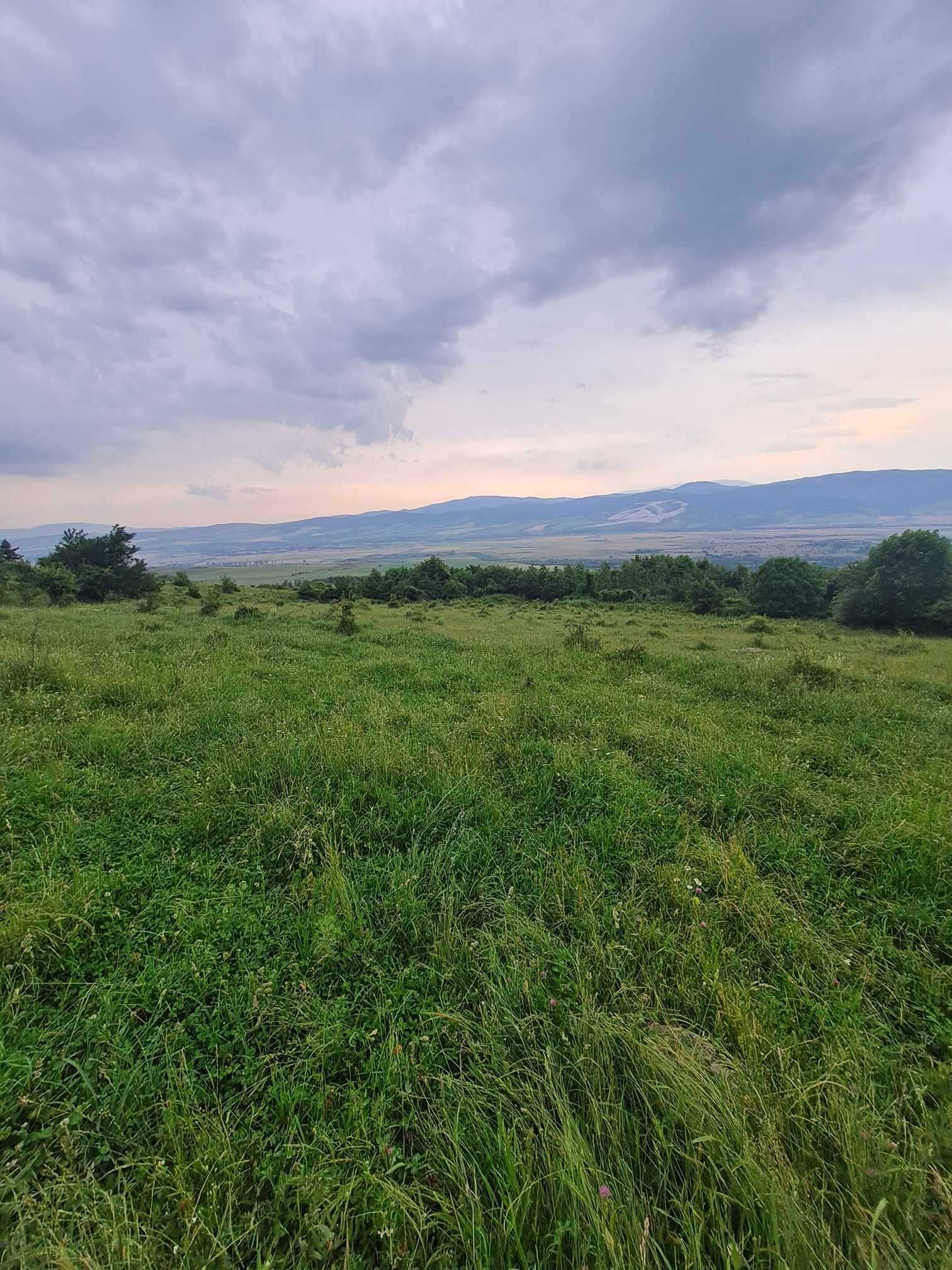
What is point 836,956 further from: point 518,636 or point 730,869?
point 518,636

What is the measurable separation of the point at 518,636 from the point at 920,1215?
1643 centimetres

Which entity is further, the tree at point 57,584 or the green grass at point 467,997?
the tree at point 57,584

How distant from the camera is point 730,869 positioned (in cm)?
413

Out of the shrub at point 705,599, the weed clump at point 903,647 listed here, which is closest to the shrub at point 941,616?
the weed clump at point 903,647

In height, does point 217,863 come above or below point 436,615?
above

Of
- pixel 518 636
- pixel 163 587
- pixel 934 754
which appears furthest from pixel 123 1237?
pixel 163 587

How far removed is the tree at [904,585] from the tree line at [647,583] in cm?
6

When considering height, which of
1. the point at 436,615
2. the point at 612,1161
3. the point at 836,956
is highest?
the point at 612,1161

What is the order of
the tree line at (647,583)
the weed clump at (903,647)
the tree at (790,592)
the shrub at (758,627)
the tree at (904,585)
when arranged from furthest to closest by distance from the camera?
the tree at (790,592) → the tree line at (647,583) → the tree at (904,585) → the shrub at (758,627) → the weed clump at (903,647)

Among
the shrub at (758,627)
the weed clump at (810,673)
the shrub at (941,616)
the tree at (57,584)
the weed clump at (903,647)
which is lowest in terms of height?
the shrub at (941,616)

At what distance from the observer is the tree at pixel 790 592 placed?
47500 millimetres

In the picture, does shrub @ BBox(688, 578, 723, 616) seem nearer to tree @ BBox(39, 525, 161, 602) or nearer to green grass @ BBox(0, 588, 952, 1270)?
green grass @ BBox(0, 588, 952, 1270)

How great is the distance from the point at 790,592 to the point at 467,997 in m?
55.2

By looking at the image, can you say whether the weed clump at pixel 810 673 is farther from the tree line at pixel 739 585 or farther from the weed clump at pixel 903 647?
the tree line at pixel 739 585
